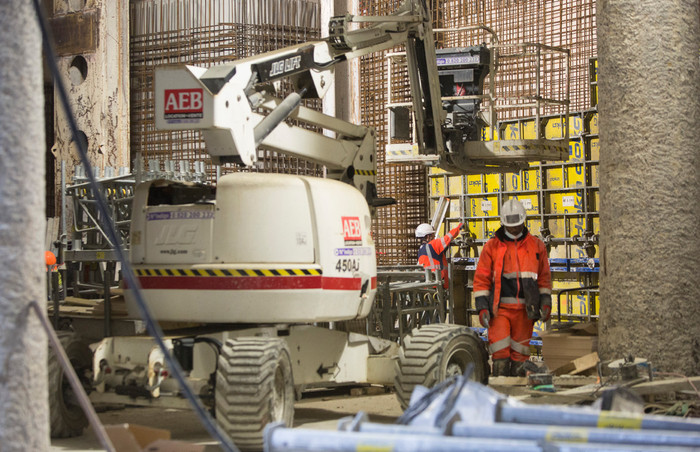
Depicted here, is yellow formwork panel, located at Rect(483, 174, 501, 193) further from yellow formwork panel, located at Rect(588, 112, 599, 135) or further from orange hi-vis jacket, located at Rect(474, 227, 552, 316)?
orange hi-vis jacket, located at Rect(474, 227, 552, 316)

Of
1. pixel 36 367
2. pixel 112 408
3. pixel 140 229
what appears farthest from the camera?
pixel 112 408

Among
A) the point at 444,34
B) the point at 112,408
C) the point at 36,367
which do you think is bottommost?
the point at 112,408

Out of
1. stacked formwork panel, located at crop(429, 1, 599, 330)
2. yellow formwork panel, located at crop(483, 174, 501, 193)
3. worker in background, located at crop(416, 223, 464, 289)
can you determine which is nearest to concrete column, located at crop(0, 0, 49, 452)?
stacked formwork panel, located at crop(429, 1, 599, 330)

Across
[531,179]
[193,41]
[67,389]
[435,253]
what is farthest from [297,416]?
[193,41]

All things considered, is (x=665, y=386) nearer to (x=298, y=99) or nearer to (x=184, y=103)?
(x=298, y=99)

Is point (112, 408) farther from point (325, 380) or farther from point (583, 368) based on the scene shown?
point (583, 368)

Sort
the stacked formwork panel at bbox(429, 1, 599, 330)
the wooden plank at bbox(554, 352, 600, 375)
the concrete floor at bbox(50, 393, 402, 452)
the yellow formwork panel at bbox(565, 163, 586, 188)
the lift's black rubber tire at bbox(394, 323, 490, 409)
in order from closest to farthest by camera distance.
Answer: the concrete floor at bbox(50, 393, 402, 452)
the lift's black rubber tire at bbox(394, 323, 490, 409)
the wooden plank at bbox(554, 352, 600, 375)
the stacked formwork panel at bbox(429, 1, 599, 330)
the yellow formwork panel at bbox(565, 163, 586, 188)

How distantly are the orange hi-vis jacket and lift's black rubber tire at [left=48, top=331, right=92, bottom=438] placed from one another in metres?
4.02

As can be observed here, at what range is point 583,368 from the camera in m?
10.2

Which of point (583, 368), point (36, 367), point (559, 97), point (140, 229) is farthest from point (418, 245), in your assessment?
point (36, 367)

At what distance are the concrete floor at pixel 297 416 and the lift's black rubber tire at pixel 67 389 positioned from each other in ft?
0.35

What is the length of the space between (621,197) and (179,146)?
8873 mm

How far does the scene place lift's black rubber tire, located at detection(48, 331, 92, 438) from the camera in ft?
28.5

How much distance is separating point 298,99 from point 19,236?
4.15 meters
